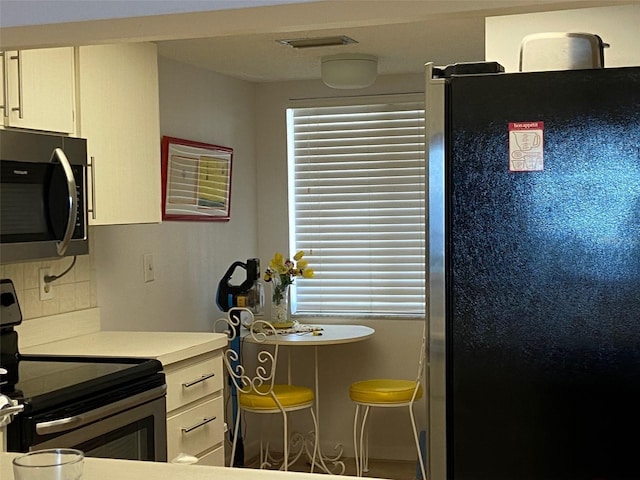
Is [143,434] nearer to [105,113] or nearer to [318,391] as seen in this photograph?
[105,113]

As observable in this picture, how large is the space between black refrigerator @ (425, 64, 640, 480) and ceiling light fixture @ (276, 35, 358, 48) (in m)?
1.97

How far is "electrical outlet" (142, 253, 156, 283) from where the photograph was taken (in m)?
3.96

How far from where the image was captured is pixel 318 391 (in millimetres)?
4863

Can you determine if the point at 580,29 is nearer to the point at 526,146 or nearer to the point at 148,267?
the point at 526,146

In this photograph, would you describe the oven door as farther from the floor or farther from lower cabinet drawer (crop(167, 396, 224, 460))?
the floor

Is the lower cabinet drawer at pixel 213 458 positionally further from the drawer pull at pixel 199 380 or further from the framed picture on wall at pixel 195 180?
the framed picture on wall at pixel 195 180

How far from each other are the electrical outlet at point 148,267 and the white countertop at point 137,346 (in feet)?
1.78

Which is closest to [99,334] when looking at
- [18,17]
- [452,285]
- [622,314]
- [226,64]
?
[226,64]

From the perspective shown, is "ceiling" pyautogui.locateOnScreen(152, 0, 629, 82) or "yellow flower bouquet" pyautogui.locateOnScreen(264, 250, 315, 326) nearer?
"ceiling" pyautogui.locateOnScreen(152, 0, 629, 82)

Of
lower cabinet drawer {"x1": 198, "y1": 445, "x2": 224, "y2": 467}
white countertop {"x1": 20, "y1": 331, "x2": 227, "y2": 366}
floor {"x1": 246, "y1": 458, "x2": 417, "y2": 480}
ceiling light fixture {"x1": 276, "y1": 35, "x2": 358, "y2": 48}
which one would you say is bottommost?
floor {"x1": 246, "y1": 458, "x2": 417, "y2": 480}

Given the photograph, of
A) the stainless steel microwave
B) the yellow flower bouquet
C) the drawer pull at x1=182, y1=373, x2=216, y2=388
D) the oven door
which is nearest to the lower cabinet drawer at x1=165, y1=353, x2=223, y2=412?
the drawer pull at x1=182, y1=373, x2=216, y2=388

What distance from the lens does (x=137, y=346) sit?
3.08 metres

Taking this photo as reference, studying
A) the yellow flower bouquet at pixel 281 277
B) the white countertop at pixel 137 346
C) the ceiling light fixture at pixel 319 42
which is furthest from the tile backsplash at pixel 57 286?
the ceiling light fixture at pixel 319 42

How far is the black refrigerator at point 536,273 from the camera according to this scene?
185 centimetres
